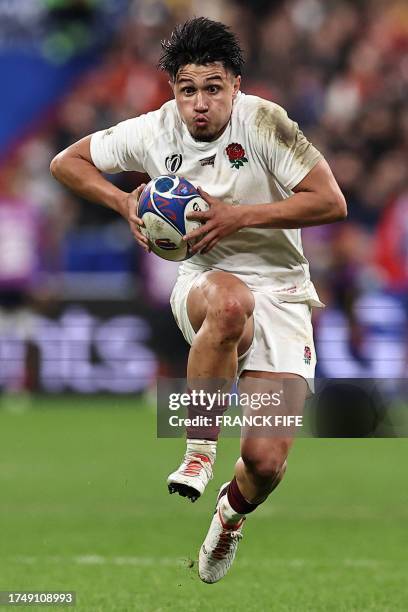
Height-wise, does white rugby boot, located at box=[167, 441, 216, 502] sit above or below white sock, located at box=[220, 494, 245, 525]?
above

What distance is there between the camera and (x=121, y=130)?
6332mm

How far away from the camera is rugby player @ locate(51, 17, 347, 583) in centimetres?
582

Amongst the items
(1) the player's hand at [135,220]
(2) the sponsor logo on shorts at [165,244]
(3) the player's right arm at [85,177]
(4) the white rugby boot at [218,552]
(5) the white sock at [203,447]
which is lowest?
(4) the white rugby boot at [218,552]

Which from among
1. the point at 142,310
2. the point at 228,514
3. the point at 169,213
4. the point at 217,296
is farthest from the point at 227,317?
the point at 142,310

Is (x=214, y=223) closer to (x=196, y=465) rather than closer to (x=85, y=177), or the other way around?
(x=85, y=177)

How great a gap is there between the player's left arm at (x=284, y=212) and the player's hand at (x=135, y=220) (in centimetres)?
22

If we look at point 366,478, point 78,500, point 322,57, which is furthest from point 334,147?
point 78,500

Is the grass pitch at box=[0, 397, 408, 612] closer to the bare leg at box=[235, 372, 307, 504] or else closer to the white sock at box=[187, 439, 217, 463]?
the bare leg at box=[235, 372, 307, 504]

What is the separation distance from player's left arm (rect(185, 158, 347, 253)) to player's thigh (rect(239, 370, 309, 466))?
795 mm

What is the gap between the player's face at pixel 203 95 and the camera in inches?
231

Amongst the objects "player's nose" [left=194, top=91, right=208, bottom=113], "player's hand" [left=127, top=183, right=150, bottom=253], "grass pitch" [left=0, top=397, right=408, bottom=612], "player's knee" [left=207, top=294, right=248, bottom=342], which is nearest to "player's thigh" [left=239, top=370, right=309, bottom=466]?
"player's knee" [left=207, top=294, right=248, bottom=342]

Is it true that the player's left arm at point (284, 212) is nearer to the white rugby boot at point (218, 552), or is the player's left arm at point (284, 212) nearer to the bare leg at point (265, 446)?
the bare leg at point (265, 446)

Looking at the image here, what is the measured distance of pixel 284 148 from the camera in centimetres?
594

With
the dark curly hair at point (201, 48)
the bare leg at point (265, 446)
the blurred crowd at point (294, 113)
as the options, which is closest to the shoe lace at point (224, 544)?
the bare leg at point (265, 446)
